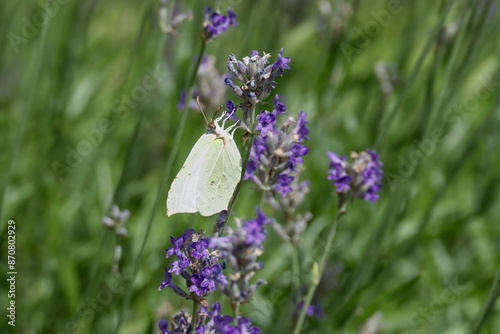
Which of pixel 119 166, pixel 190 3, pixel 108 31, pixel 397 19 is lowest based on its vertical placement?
pixel 119 166

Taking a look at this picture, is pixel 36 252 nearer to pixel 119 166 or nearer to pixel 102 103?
pixel 119 166

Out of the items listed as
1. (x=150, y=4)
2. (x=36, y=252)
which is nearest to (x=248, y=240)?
(x=150, y=4)

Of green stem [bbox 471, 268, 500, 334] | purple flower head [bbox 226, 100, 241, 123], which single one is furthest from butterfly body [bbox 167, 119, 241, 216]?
green stem [bbox 471, 268, 500, 334]

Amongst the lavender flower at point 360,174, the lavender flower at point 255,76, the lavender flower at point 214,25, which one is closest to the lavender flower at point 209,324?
the lavender flower at point 255,76

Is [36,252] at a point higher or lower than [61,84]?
lower

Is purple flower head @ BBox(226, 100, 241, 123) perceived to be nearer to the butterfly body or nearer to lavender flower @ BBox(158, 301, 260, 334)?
the butterfly body

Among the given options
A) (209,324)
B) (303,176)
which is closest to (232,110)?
(209,324)
